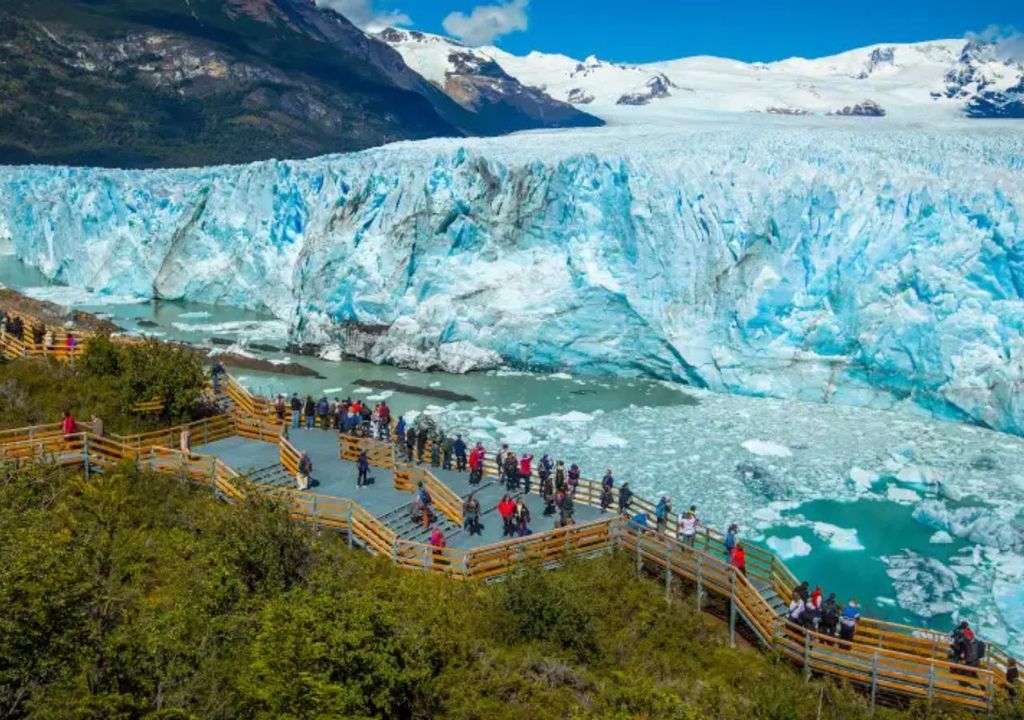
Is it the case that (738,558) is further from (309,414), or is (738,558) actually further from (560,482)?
(309,414)

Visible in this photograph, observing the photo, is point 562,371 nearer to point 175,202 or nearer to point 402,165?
point 402,165

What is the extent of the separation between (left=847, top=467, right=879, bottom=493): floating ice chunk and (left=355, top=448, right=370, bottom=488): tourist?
809cm

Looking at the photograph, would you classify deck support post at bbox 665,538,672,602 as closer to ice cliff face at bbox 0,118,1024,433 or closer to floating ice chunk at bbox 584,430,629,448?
floating ice chunk at bbox 584,430,629,448

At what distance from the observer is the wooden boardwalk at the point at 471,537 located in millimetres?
7918

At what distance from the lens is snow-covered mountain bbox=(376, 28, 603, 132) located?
131875mm

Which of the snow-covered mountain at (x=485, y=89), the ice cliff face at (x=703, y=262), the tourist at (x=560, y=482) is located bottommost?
the tourist at (x=560, y=482)

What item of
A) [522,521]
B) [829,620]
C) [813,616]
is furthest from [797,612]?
[522,521]

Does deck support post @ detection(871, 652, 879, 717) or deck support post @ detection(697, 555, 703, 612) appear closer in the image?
deck support post @ detection(871, 652, 879, 717)

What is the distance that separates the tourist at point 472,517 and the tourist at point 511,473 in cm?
119

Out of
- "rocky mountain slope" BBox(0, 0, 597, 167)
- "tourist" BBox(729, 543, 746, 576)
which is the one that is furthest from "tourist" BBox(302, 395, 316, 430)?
"rocky mountain slope" BBox(0, 0, 597, 167)

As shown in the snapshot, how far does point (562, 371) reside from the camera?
73.9 feet

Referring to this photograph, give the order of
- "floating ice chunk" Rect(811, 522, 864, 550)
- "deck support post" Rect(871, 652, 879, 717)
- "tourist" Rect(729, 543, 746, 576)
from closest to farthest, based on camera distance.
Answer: "deck support post" Rect(871, 652, 879, 717), "tourist" Rect(729, 543, 746, 576), "floating ice chunk" Rect(811, 522, 864, 550)

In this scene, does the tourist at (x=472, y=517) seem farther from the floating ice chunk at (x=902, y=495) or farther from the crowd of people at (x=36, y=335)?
the crowd of people at (x=36, y=335)

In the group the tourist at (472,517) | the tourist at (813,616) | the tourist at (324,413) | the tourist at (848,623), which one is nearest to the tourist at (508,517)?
the tourist at (472,517)
